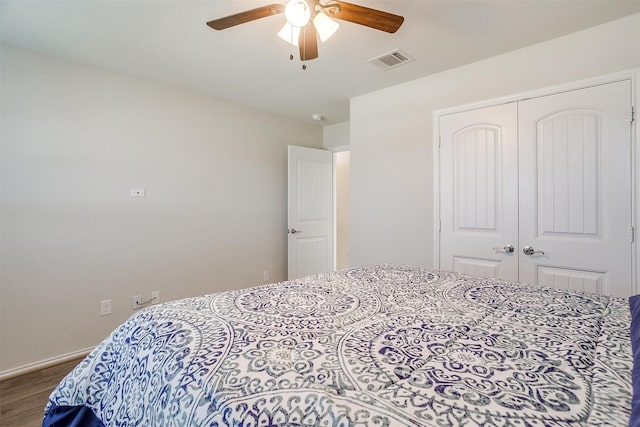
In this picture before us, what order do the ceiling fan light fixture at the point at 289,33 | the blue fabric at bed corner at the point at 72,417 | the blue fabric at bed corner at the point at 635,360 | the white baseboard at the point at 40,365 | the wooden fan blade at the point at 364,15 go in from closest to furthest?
the blue fabric at bed corner at the point at 635,360, the blue fabric at bed corner at the point at 72,417, the wooden fan blade at the point at 364,15, the ceiling fan light fixture at the point at 289,33, the white baseboard at the point at 40,365

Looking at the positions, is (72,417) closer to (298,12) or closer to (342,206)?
(298,12)

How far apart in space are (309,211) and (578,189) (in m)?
2.76

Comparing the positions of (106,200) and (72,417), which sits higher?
(106,200)

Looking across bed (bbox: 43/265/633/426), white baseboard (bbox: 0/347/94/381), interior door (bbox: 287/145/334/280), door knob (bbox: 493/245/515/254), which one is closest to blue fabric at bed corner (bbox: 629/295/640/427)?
bed (bbox: 43/265/633/426)

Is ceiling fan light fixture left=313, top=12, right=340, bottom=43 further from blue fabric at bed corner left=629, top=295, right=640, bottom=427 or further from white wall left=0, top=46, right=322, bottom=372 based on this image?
white wall left=0, top=46, right=322, bottom=372

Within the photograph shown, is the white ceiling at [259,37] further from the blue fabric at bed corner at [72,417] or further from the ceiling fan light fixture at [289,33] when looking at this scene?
the blue fabric at bed corner at [72,417]

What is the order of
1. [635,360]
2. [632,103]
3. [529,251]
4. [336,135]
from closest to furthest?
1. [635,360]
2. [632,103]
3. [529,251]
4. [336,135]

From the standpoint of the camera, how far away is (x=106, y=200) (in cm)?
260

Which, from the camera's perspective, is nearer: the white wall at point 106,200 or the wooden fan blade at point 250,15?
the wooden fan blade at point 250,15

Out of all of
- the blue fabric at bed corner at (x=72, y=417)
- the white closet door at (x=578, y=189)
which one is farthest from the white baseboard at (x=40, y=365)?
the white closet door at (x=578, y=189)

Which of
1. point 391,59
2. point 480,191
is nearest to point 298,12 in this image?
point 391,59

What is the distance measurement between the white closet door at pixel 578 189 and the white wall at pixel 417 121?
0.68 ft

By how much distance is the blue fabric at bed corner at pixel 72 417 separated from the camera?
1068mm

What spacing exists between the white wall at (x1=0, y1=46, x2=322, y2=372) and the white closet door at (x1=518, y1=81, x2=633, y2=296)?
108 inches
